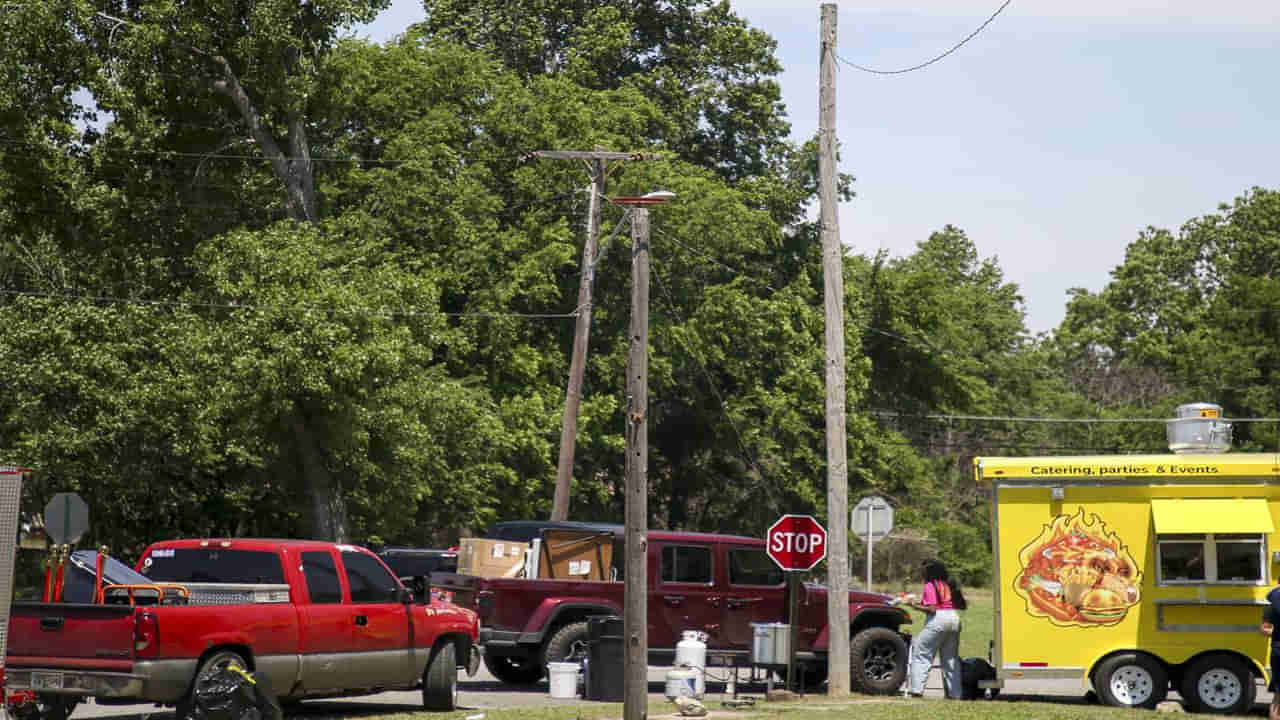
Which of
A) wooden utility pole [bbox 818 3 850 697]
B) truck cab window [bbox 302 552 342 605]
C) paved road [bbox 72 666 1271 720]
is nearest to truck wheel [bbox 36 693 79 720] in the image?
paved road [bbox 72 666 1271 720]

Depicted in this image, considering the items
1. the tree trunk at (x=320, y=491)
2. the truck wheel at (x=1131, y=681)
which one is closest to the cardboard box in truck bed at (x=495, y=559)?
the truck wheel at (x=1131, y=681)

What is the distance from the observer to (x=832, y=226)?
22.2 metres

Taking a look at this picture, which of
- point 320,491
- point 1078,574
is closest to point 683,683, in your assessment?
point 1078,574

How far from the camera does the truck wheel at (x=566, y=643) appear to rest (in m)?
21.0

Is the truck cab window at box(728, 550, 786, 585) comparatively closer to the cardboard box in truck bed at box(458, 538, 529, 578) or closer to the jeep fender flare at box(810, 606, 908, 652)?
the jeep fender flare at box(810, 606, 908, 652)

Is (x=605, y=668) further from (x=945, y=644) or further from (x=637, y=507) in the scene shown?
(x=945, y=644)

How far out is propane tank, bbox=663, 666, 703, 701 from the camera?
18828 millimetres

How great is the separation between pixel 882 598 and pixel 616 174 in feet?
68.4

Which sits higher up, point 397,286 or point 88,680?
point 397,286

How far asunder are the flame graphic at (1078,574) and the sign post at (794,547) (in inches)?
96.4

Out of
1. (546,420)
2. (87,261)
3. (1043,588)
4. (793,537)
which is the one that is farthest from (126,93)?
(1043,588)

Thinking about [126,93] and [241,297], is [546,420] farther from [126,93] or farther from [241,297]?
[126,93]

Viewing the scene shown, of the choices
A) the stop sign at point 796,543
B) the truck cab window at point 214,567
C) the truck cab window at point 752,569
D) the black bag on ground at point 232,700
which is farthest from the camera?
the truck cab window at point 752,569

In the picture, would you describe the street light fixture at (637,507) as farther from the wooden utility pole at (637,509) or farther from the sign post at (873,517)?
the sign post at (873,517)
